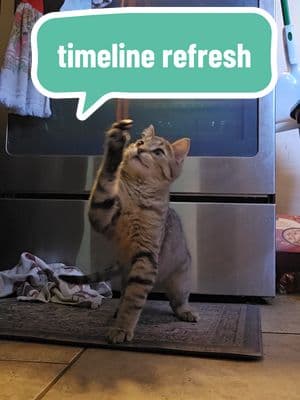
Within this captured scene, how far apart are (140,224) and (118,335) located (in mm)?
224

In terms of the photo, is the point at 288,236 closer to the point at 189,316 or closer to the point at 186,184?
the point at 186,184

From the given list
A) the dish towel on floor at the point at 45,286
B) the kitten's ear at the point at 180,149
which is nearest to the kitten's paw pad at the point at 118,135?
the kitten's ear at the point at 180,149

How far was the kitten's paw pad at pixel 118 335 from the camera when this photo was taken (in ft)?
3.03

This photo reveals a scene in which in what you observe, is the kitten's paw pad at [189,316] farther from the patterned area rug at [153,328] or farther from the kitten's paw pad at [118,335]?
the kitten's paw pad at [118,335]

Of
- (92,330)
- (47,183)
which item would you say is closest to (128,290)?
(92,330)

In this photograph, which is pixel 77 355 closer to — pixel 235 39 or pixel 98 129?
pixel 235 39

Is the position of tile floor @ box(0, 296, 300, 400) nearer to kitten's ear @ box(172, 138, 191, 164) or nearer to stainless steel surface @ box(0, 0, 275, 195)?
kitten's ear @ box(172, 138, 191, 164)

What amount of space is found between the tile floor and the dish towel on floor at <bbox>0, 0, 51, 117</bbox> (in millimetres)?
720

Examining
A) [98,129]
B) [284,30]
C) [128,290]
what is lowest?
[128,290]

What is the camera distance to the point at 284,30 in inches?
64.3

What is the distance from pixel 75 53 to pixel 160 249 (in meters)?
0.43

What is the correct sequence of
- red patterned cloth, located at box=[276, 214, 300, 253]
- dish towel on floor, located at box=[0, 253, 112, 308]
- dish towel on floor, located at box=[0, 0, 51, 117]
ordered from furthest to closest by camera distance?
red patterned cloth, located at box=[276, 214, 300, 253] → dish towel on floor, located at box=[0, 0, 51, 117] → dish towel on floor, located at box=[0, 253, 112, 308]

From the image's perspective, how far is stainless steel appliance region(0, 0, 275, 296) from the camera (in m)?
1.42

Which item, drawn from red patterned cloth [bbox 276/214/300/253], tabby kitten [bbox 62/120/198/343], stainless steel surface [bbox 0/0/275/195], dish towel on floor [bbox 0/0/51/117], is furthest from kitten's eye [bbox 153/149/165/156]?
red patterned cloth [bbox 276/214/300/253]
